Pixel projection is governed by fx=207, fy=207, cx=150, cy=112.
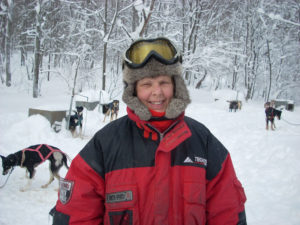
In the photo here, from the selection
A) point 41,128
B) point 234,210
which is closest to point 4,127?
point 41,128

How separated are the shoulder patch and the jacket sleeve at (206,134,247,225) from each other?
1.00m

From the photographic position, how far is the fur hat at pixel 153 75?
153 cm

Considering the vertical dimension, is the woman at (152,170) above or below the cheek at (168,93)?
below

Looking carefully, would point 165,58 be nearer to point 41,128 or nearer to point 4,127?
point 41,128

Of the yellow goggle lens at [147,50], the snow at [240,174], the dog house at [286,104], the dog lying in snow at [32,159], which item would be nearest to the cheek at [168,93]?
the yellow goggle lens at [147,50]

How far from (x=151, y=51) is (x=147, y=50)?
0.08 m

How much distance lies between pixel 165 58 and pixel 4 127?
787cm

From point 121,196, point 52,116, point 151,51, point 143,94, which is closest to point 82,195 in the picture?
point 121,196

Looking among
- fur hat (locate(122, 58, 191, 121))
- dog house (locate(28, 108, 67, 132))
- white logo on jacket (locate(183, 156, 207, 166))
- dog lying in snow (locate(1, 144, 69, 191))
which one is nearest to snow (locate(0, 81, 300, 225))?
dog house (locate(28, 108, 67, 132))

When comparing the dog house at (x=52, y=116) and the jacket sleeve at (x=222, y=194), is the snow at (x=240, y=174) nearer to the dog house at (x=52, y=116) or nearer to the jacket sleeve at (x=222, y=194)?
the dog house at (x=52, y=116)

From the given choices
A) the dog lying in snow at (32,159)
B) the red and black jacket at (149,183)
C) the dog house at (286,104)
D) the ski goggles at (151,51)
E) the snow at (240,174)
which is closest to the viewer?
the red and black jacket at (149,183)

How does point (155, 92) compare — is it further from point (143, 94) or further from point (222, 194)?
point (222, 194)

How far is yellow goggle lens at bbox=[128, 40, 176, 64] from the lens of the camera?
1.70 meters

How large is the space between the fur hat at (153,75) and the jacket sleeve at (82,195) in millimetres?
452
